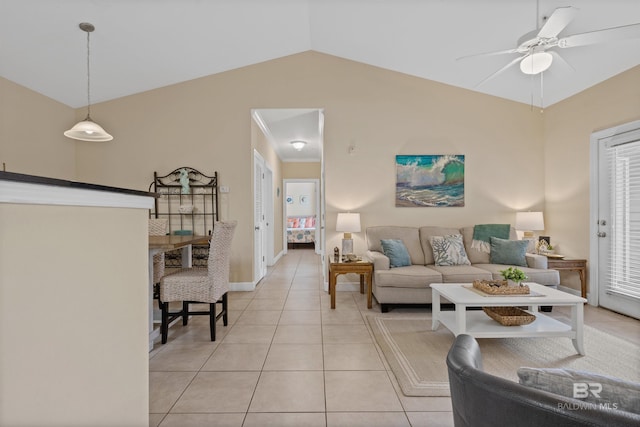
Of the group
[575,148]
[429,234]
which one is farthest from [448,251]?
[575,148]

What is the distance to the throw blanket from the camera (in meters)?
4.18

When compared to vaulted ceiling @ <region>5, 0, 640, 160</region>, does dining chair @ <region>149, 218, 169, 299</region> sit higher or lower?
lower

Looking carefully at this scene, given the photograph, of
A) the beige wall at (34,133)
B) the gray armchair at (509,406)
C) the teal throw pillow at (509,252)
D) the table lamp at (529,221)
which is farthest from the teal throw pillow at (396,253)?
the beige wall at (34,133)

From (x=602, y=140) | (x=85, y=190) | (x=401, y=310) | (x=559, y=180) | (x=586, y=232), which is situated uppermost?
(x=602, y=140)

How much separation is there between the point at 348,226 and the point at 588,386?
3.49 metres

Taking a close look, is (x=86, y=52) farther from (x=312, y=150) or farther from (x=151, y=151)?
(x=312, y=150)

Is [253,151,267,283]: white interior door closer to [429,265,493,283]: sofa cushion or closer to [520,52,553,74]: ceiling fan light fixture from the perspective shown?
[429,265,493,283]: sofa cushion

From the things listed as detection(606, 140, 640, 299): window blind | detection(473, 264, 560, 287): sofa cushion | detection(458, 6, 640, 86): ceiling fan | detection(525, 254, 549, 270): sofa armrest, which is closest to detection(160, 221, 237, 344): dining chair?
detection(458, 6, 640, 86): ceiling fan

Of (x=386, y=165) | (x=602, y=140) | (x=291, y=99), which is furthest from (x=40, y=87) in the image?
(x=602, y=140)

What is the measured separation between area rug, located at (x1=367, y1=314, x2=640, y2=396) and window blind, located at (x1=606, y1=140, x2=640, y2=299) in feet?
2.99

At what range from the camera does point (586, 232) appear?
3.88 m

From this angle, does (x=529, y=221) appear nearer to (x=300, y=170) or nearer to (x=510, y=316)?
(x=510, y=316)

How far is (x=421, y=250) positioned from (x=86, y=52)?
4.65 metres

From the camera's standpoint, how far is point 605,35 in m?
2.21
